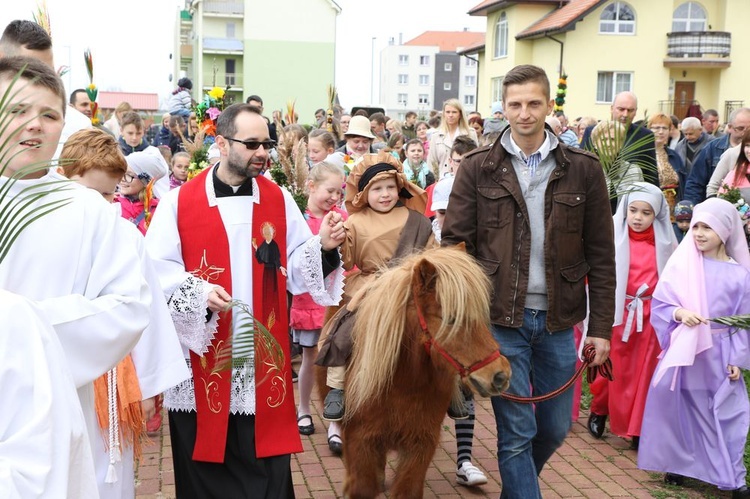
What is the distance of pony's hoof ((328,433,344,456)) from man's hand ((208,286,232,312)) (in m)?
2.45

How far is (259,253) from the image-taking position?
4.28m

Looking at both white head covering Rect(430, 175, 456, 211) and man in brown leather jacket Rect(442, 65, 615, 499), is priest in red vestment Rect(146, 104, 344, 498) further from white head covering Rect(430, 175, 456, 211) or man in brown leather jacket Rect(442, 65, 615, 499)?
white head covering Rect(430, 175, 456, 211)

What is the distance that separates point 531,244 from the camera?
167 inches

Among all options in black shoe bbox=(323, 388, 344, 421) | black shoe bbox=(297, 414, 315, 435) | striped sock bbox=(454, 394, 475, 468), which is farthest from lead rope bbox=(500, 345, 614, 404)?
black shoe bbox=(297, 414, 315, 435)

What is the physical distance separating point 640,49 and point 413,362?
41.6 metres

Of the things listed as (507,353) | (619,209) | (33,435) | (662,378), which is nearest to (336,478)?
(507,353)

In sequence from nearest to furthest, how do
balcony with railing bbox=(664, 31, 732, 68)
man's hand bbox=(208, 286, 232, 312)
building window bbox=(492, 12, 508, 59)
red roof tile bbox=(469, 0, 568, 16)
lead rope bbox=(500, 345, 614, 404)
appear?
1. man's hand bbox=(208, 286, 232, 312)
2. lead rope bbox=(500, 345, 614, 404)
3. balcony with railing bbox=(664, 31, 732, 68)
4. red roof tile bbox=(469, 0, 568, 16)
5. building window bbox=(492, 12, 508, 59)

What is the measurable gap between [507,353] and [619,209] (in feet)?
8.91

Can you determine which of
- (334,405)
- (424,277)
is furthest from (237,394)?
(424,277)

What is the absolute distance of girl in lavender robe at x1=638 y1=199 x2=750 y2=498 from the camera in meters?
5.64

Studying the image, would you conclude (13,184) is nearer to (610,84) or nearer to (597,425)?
(597,425)

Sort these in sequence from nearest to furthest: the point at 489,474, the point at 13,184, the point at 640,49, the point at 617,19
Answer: the point at 13,184, the point at 489,474, the point at 617,19, the point at 640,49

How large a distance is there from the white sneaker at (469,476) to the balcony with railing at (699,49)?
39.4 metres

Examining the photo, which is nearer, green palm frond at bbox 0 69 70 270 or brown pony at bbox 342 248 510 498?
green palm frond at bbox 0 69 70 270
